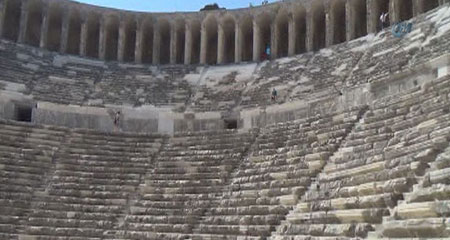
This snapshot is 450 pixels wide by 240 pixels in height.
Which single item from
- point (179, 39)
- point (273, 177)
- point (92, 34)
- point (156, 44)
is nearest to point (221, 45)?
point (179, 39)

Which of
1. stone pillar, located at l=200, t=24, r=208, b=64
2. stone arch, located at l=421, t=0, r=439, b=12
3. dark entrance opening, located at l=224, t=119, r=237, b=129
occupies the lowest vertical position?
dark entrance opening, located at l=224, t=119, r=237, b=129

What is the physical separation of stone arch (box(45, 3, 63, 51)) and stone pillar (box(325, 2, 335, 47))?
41.7 ft

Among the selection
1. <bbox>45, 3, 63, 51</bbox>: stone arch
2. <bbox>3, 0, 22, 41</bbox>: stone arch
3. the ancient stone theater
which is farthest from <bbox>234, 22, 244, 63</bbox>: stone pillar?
<bbox>3, 0, 22, 41</bbox>: stone arch

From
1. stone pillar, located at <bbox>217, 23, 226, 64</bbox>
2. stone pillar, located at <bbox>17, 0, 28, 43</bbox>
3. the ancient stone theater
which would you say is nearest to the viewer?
the ancient stone theater

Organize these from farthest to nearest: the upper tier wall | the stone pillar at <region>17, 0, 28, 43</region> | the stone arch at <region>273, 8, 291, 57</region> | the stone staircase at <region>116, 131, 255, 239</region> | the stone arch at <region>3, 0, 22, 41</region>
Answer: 1. the stone arch at <region>273, 8, 291, 57</region>
2. the stone arch at <region>3, 0, 22, 41</region>
3. the upper tier wall
4. the stone pillar at <region>17, 0, 28, 43</region>
5. the stone staircase at <region>116, 131, 255, 239</region>

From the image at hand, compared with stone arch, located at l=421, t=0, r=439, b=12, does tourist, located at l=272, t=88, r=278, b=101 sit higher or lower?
lower

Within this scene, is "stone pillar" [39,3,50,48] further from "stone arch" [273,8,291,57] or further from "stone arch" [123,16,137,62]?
"stone arch" [273,8,291,57]

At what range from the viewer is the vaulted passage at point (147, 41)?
91.5 ft

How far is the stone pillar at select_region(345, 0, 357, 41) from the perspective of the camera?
24533mm

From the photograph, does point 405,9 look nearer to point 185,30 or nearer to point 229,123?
point 229,123

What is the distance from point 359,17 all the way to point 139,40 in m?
10.7

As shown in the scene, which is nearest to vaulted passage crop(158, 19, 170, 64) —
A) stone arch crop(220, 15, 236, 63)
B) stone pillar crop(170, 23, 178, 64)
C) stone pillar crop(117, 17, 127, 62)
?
stone pillar crop(170, 23, 178, 64)

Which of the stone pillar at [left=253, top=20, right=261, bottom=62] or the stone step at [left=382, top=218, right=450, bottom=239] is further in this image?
the stone pillar at [left=253, top=20, right=261, bottom=62]

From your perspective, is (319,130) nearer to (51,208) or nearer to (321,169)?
(321,169)
